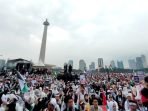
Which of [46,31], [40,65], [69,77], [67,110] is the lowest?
[67,110]

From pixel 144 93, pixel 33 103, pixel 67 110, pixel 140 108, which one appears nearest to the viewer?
pixel 144 93

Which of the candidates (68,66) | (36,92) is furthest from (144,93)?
(68,66)

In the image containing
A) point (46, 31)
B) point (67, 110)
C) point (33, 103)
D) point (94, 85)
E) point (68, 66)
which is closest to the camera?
point (67, 110)

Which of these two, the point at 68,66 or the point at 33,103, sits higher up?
the point at 68,66

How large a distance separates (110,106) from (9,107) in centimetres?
473

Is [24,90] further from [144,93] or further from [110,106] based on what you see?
[144,93]

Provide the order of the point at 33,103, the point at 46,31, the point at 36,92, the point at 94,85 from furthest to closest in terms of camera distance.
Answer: the point at 46,31 < the point at 94,85 < the point at 36,92 < the point at 33,103

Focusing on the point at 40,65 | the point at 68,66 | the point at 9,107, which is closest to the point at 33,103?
the point at 9,107

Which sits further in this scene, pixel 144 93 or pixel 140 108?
pixel 140 108

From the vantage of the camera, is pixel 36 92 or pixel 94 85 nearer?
pixel 36 92

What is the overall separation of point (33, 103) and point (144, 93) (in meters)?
9.31

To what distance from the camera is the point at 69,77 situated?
117ft

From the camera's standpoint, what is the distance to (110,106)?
1125 centimetres

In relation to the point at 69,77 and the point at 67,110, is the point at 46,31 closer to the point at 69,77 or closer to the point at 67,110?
the point at 69,77
